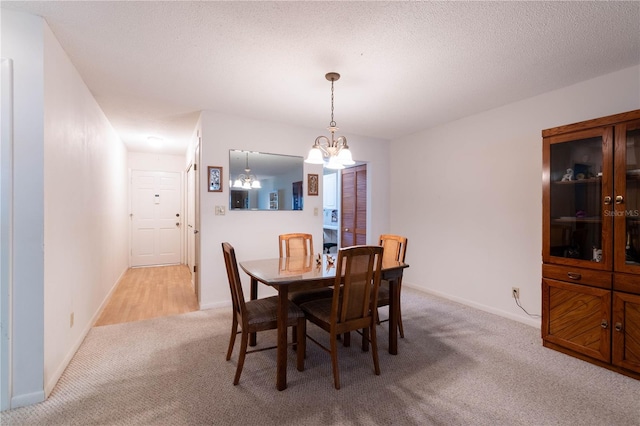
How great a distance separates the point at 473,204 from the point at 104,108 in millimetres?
4541

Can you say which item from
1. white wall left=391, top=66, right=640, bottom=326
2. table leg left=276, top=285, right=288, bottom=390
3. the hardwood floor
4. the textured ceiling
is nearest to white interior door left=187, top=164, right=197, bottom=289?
the hardwood floor

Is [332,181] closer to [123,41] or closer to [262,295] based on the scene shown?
[262,295]

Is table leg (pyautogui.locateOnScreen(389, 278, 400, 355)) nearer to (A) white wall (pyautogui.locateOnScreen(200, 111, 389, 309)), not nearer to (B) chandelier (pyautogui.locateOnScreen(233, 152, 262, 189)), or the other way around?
(A) white wall (pyautogui.locateOnScreen(200, 111, 389, 309))

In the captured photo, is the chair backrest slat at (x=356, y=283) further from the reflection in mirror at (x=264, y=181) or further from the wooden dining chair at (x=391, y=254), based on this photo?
the reflection in mirror at (x=264, y=181)

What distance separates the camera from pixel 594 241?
2.31 metres

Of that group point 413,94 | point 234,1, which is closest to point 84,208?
point 234,1

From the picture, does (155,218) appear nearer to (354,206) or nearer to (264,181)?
(264,181)

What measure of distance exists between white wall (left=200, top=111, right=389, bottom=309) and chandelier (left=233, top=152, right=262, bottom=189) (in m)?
0.14

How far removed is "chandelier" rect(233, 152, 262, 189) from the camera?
363 cm

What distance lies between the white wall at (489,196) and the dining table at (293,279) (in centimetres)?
158

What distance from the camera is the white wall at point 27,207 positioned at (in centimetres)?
171

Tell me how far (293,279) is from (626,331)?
2410 millimetres

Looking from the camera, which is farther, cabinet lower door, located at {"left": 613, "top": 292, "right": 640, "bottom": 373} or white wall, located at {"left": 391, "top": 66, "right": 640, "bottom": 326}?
white wall, located at {"left": 391, "top": 66, "right": 640, "bottom": 326}

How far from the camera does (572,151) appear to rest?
7.95ft
